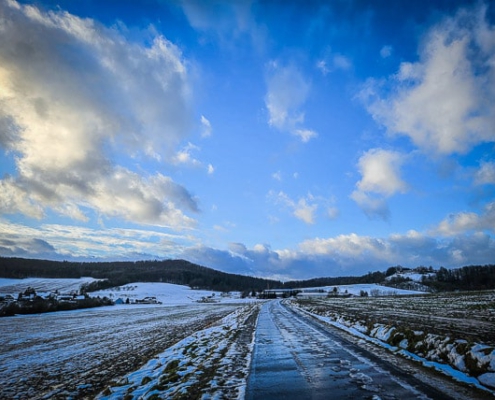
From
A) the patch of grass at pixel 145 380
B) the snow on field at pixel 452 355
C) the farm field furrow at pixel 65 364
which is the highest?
the snow on field at pixel 452 355

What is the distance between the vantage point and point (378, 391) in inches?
308

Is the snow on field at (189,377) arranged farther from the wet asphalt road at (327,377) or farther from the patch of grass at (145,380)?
the wet asphalt road at (327,377)

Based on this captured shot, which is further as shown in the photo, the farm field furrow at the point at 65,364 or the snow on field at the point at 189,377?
the farm field furrow at the point at 65,364

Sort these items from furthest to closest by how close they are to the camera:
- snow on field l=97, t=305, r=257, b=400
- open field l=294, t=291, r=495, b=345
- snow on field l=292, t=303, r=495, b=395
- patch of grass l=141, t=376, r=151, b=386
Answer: open field l=294, t=291, r=495, b=345, patch of grass l=141, t=376, r=151, b=386, snow on field l=292, t=303, r=495, b=395, snow on field l=97, t=305, r=257, b=400

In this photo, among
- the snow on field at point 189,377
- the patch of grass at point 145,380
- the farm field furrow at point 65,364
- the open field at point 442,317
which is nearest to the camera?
the snow on field at point 189,377

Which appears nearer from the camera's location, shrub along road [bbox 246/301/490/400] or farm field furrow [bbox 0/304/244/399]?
shrub along road [bbox 246/301/490/400]

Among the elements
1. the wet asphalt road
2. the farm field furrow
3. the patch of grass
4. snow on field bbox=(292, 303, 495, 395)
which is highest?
snow on field bbox=(292, 303, 495, 395)

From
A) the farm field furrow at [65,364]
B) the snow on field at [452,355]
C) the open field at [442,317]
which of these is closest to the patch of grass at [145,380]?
the farm field furrow at [65,364]

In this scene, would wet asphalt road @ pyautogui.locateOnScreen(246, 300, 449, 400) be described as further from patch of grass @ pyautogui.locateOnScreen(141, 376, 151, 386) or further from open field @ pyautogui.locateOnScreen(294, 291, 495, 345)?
open field @ pyautogui.locateOnScreen(294, 291, 495, 345)

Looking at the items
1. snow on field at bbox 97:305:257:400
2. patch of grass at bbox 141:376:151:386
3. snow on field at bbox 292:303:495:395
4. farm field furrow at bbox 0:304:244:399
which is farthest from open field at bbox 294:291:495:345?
farm field furrow at bbox 0:304:244:399

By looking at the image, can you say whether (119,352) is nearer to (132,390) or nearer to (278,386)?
(132,390)

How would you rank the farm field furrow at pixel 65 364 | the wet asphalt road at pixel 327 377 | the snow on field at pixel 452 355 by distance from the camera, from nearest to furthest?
the wet asphalt road at pixel 327 377 < the snow on field at pixel 452 355 < the farm field furrow at pixel 65 364

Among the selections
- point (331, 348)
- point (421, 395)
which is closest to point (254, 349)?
point (331, 348)

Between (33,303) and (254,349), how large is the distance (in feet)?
210
